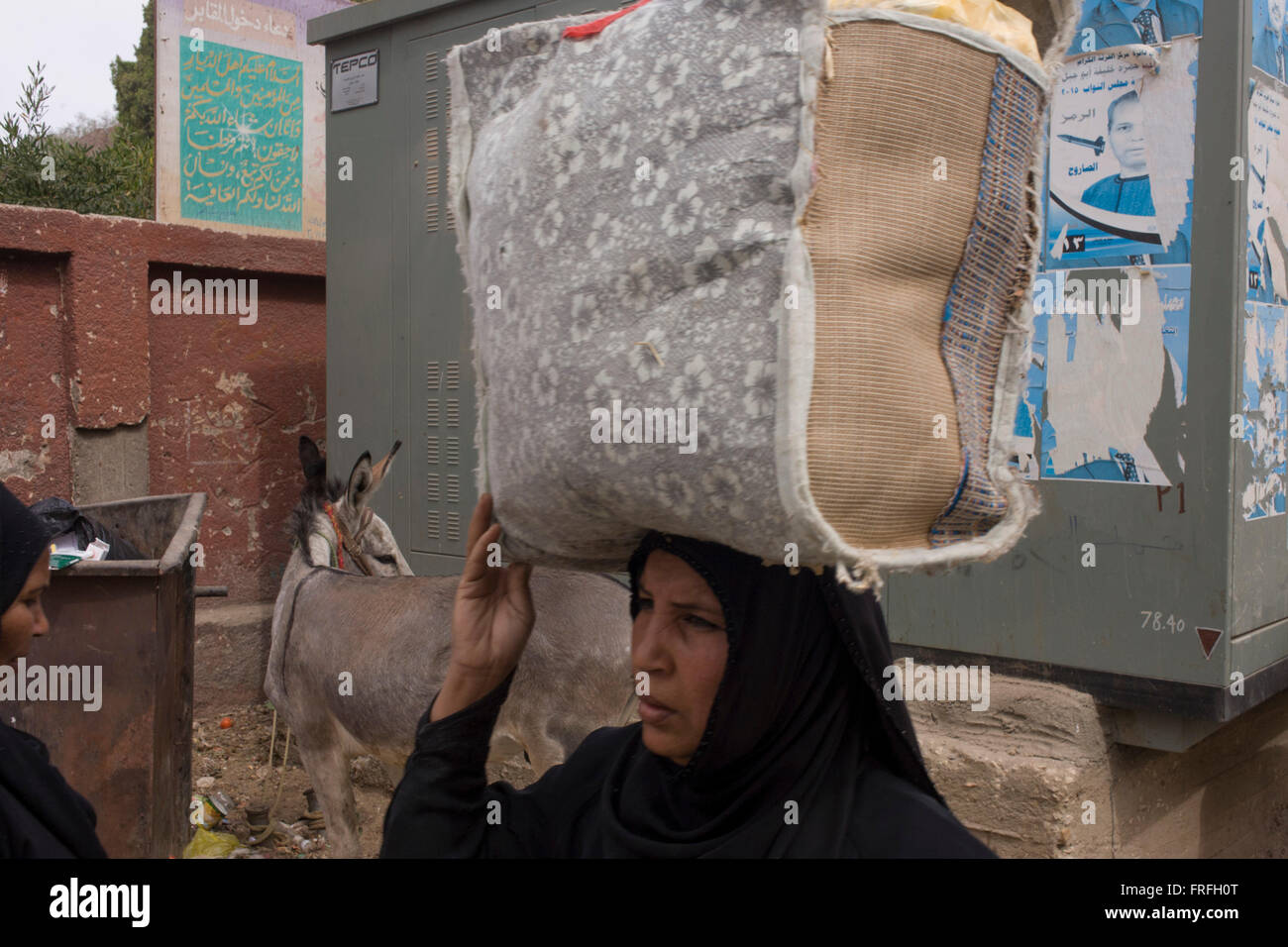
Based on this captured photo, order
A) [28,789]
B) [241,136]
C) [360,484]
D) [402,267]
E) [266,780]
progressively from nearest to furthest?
1. [28,789]
2. [360,484]
3. [402,267]
4. [266,780]
5. [241,136]

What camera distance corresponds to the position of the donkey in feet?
12.5

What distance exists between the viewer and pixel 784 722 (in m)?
1.44

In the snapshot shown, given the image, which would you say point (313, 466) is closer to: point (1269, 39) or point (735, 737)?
point (735, 737)

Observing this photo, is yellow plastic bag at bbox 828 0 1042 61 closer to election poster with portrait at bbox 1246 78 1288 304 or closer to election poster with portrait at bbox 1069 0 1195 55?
election poster with portrait at bbox 1069 0 1195 55

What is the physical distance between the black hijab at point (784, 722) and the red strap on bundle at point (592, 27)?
66 cm

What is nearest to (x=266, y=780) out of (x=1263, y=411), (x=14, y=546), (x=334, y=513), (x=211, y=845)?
(x=211, y=845)

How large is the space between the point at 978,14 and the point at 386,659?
3.21 m

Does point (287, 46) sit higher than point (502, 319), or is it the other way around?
point (287, 46)

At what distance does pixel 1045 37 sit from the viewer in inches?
58.8

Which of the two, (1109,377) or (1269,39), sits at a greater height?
(1269,39)

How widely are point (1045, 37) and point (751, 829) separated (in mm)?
1157

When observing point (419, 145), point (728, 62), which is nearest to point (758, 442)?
point (728, 62)

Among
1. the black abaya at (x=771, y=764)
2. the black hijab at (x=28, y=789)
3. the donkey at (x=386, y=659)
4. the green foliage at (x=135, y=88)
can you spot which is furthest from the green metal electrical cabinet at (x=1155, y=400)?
the green foliage at (x=135, y=88)

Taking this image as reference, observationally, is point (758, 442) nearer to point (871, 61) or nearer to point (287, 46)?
Result: point (871, 61)
